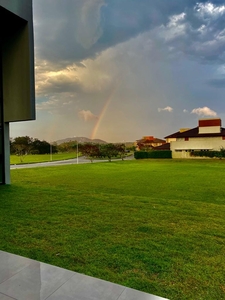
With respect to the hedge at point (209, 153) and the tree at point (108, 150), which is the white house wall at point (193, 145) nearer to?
the hedge at point (209, 153)

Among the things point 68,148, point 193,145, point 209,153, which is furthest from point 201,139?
point 68,148

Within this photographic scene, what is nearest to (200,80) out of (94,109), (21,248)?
(94,109)

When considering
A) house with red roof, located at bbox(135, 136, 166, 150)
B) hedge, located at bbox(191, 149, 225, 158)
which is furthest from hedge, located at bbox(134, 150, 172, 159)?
house with red roof, located at bbox(135, 136, 166, 150)

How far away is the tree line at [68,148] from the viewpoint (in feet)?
108

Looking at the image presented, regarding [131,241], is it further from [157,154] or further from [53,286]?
[157,154]

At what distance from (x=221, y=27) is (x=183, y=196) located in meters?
18.3

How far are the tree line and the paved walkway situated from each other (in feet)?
86.8

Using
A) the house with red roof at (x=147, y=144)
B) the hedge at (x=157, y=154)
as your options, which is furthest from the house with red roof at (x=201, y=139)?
the house with red roof at (x=147, y=144)

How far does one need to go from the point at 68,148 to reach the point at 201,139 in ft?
99.3

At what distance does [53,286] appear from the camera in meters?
1.89

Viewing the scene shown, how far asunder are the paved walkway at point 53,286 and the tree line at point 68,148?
26.5 metres

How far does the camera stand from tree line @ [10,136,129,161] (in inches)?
1302

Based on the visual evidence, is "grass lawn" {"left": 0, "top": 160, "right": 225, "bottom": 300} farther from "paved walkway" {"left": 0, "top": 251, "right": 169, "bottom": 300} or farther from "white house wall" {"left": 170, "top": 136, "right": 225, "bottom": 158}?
"white house wall" {"left": 170, "top": 136, "right": 225, "bottom": 158}

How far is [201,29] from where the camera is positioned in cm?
1880
